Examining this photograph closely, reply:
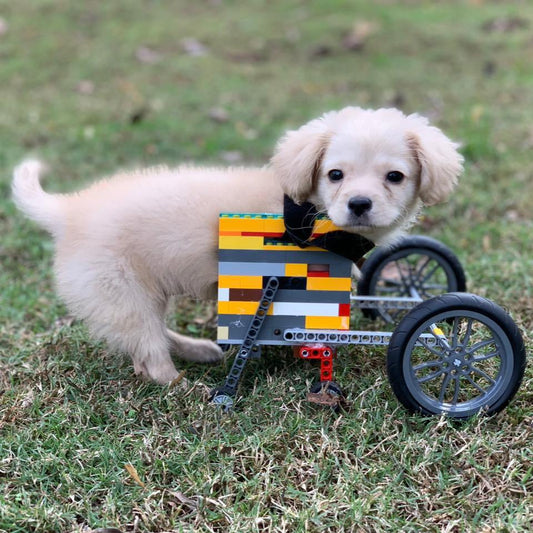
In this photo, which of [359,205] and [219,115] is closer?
[359,205]

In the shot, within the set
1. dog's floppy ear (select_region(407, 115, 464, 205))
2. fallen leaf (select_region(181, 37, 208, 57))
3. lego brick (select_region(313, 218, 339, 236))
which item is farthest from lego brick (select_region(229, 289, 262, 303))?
fallen leaf (select_region(181, 37, 208, 57))

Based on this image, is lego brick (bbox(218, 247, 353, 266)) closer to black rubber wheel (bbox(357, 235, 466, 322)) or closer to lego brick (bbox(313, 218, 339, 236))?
lego brick (bbox(313, 218, 339, 236))

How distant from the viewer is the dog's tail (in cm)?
291

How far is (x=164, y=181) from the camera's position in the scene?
2820 millimetres

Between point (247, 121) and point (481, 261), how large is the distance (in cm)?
336

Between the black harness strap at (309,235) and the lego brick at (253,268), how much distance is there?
0.41 feet

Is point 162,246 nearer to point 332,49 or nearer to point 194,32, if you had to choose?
point 332,49

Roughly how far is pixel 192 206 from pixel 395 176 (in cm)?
85

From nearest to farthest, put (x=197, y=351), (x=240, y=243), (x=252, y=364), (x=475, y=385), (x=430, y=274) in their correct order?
(x=475, y=385)
(x=240, y=243)
(x=252, y=364)
(x=197, y=351)
(x=430, y=274)

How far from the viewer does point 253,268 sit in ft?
8.67

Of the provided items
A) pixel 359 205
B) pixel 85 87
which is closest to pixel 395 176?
pixel 359 205

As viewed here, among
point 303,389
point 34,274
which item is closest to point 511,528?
point 303,389

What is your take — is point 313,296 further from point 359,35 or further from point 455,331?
point 359,35

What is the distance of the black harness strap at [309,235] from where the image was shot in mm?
2553
